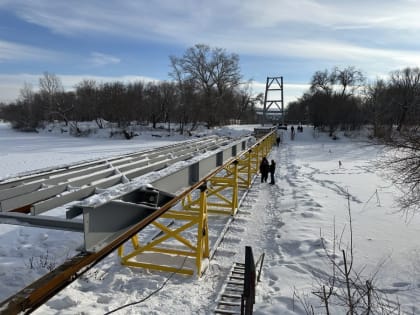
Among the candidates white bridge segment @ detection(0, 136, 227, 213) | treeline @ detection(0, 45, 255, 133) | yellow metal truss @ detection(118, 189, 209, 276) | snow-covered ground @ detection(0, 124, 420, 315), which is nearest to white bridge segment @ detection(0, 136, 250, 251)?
white bridge segment @ detection(0, 136, 227, 213)

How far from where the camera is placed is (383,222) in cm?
817

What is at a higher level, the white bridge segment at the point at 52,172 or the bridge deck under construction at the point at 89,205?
the white bridge segment at the point at 52,172

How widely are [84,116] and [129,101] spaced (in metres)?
21.2

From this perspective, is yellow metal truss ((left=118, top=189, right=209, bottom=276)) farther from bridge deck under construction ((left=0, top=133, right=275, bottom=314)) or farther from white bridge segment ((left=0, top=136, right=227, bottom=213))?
→ white bridge segment ((left=0, top=136, right=227, bottom=213))

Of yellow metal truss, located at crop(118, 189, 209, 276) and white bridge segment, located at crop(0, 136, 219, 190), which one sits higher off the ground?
white bridge segment, located at crop(0, 136, 219, 190)

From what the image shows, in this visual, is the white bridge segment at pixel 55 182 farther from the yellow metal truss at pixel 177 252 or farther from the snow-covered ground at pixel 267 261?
the snow-covered ground at pixel 267 261

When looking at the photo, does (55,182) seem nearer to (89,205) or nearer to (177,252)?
(89,205)

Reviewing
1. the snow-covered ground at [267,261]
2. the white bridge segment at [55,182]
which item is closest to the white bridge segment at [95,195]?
the white bridge segment at [55,182]

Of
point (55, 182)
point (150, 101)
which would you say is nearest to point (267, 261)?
point (55, 182)

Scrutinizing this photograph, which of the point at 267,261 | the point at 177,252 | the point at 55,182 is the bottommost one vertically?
the point at 267,261

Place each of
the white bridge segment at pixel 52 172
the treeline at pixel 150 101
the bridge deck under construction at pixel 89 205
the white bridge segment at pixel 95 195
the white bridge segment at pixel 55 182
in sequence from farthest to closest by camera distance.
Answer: the treeline at pixel 150 101, the white bridge segment at pixel 52 172, the white bridge segment at pixel 55 182, the white bridge segment at pixel 95 195, the bridge deck under construction at pixel 89 205

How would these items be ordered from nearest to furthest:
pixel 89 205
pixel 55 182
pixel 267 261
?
pixel 89 205 < pixel 55 182 < pixel 267 261

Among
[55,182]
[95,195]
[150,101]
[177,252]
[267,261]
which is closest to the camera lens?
[95,195]

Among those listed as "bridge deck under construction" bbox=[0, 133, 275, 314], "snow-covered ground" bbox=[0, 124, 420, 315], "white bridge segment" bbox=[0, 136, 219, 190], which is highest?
"white bridge segment" bbox=[0, 136, 219, 190]
